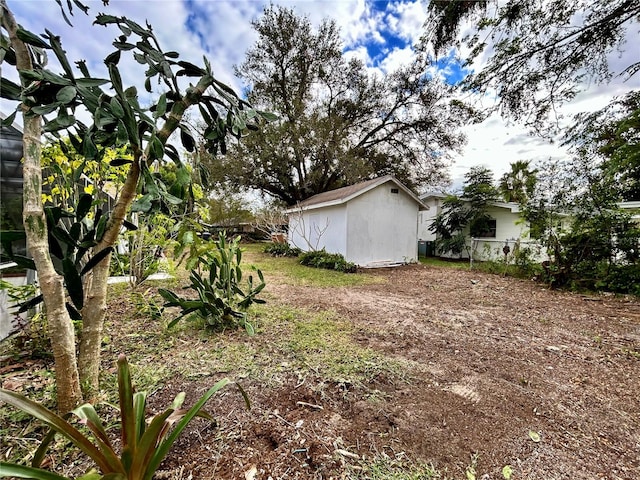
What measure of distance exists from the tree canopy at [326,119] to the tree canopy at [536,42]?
8072 mm

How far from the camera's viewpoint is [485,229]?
41.1 ft

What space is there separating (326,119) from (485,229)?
10066 millimetres

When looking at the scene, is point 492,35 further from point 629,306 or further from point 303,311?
point 303,311

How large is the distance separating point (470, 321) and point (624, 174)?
619cm

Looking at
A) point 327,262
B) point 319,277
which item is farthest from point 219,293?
point 327,262

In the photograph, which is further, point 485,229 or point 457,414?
point 485,229

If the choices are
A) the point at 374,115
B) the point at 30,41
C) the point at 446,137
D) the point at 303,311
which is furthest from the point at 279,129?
the point at 30,41

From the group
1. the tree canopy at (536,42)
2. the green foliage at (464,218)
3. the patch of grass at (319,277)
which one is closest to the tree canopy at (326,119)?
the green foliage at (464,218)

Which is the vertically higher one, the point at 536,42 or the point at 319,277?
the point at 536,42

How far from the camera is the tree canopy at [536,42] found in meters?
5.36

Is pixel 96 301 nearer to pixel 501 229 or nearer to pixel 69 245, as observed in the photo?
pixel 69 245

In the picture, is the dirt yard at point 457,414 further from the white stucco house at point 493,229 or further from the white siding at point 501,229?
the white siding at point 501,229

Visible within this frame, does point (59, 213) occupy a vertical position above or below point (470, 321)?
above

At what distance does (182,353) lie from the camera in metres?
2.65
